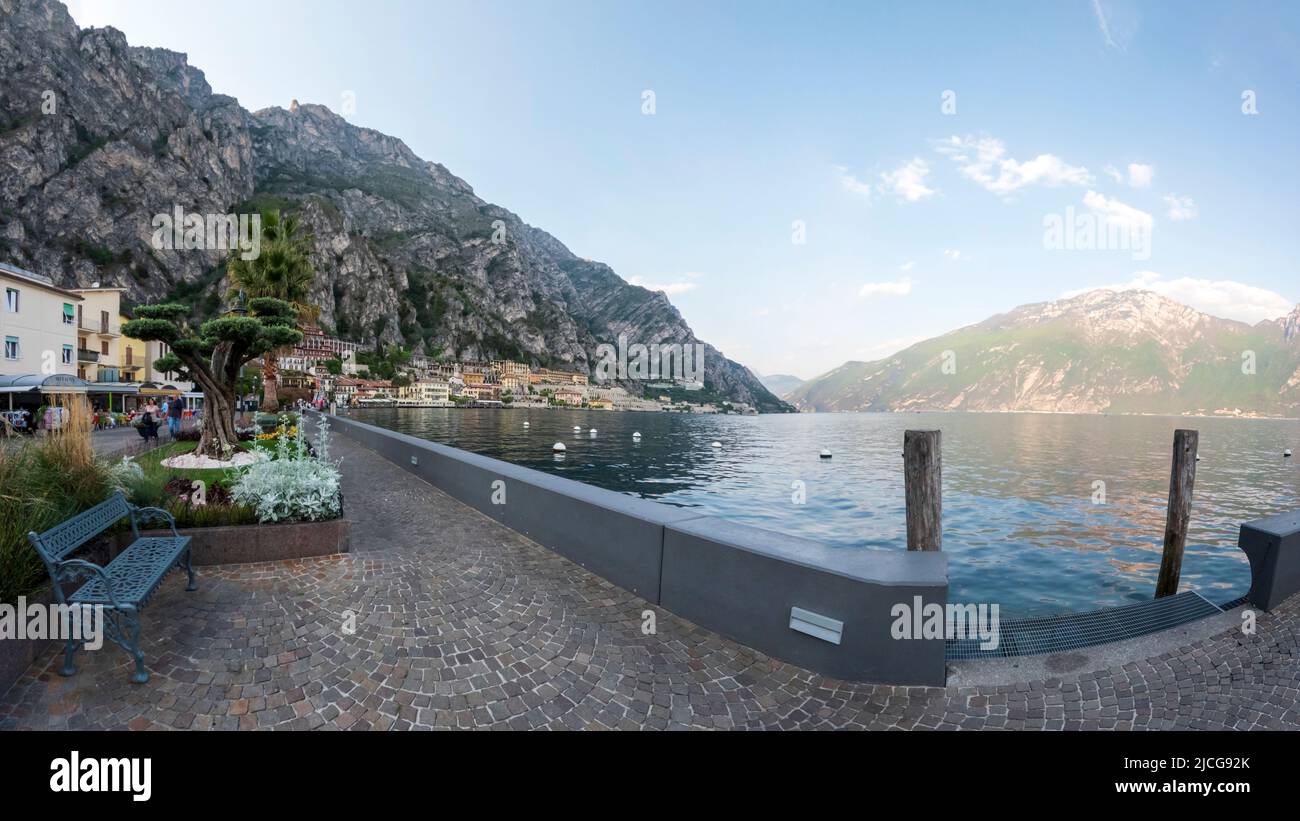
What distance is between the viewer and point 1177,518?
27.8ft

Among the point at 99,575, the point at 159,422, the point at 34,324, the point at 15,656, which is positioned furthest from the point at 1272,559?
the point at 34,324

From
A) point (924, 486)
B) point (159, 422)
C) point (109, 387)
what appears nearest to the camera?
point (924, 486)

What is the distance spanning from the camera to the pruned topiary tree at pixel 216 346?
10.9 metres

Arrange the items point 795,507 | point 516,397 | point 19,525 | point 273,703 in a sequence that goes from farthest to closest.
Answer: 1. point 516,397
2. point 795,507
3. point 19,525
4. point 273,703

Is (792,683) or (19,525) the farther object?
(19,525)

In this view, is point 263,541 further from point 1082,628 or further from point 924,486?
point 1082,628

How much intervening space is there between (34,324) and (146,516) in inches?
1563

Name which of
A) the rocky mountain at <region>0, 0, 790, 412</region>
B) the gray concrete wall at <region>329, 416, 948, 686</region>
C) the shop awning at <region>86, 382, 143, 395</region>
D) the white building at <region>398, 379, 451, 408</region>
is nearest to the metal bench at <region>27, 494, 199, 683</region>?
the gray concrete wall at <region>329, 416, 948, 686</region>

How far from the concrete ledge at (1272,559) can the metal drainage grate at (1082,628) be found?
41 cm
